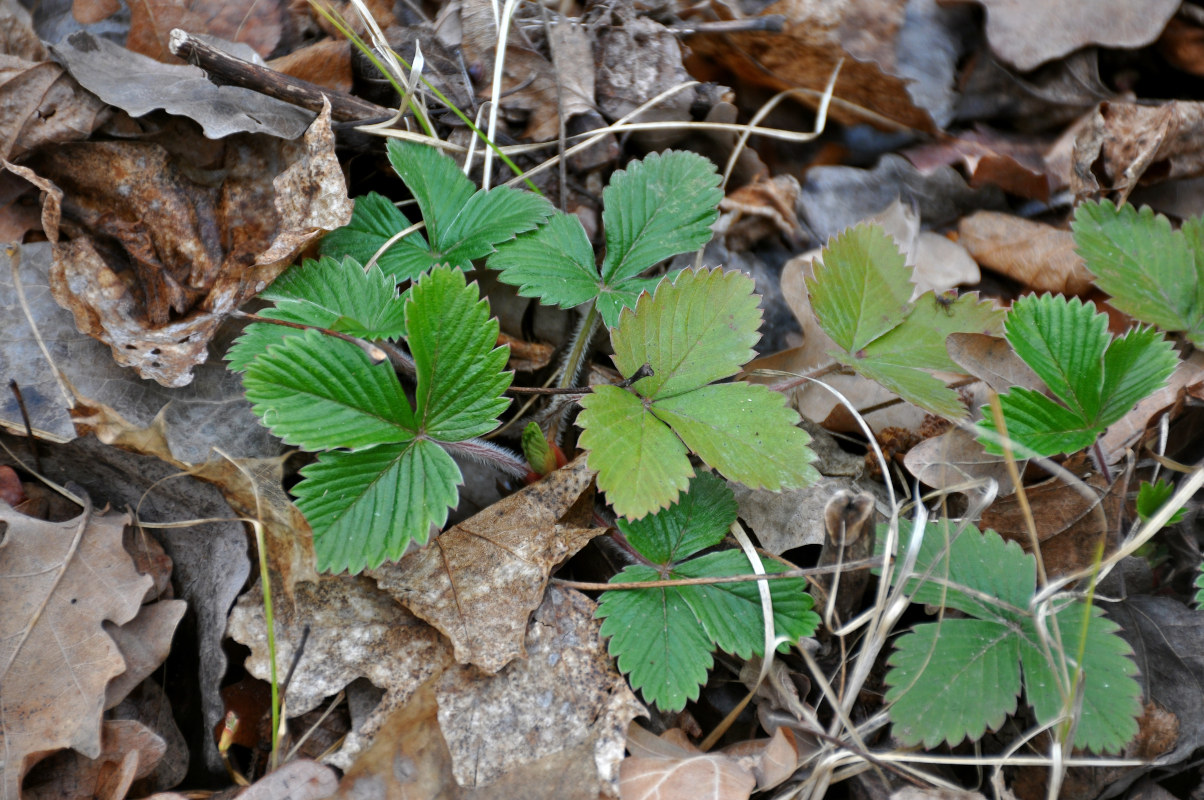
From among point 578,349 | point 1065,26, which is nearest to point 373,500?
point 578,349

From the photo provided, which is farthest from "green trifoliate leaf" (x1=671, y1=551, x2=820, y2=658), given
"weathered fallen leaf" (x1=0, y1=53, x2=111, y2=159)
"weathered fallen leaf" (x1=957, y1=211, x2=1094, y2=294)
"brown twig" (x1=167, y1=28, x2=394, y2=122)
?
"weathered fallen leaf" (x1=0, y1=53, x2=111, y2=159)

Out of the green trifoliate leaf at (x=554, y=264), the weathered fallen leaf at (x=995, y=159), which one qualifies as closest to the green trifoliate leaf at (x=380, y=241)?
the green trifoliate leaf at (x=554, y=264)

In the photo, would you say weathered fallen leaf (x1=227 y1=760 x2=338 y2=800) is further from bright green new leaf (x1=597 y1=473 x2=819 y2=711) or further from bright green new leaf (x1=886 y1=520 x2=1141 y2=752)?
bright green new leaf (x1=886 y1=520 x2=1141 y2=752)

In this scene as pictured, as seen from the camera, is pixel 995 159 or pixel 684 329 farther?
pixel 995 159

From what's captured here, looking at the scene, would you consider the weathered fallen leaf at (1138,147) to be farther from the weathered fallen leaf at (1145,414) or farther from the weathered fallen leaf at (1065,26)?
the weathered fallen leaf at (1145,414)

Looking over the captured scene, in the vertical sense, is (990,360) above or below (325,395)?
below

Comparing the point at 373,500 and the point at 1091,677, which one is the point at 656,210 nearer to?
the point at 373,500

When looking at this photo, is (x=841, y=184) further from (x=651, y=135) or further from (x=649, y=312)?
(x=649, y=312)
